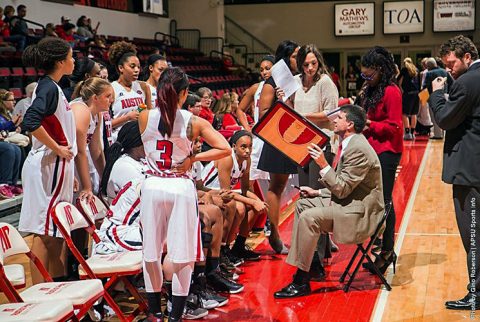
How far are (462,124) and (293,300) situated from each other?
1.56 m

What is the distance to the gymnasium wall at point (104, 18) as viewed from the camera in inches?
561

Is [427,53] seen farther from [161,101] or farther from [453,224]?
[161,101]

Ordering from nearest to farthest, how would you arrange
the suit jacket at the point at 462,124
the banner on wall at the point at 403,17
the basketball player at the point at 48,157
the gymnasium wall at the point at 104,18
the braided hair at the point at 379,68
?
the basketball player at the point at 48,157 < the suit jacket at the point at 462,124 < the braided hair at the point at 379,68 < the gymnasium wall at the point at 104,18 < the banner on wall at the point at 403,17

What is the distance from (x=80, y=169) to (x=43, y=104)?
0.65 meters

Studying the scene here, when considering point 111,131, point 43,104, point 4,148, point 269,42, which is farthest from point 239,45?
point 43,104

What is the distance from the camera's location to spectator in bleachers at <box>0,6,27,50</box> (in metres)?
11.6

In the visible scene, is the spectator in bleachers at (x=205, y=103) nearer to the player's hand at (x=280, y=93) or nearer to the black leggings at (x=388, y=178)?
the player's hand at (x=280, y=93)

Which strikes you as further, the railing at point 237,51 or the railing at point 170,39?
the railing at point 237,51

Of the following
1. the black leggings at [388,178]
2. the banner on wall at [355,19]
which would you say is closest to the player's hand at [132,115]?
the black leggings at [388,178]

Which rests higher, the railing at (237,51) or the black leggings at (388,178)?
the railing at (237,51)

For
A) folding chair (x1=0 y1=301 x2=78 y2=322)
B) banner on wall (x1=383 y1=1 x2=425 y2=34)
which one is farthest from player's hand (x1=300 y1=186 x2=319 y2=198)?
banner on wall (x1=383 y1=1 x2=425 y2=34)

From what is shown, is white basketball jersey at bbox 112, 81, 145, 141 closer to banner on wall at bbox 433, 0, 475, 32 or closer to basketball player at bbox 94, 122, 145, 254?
basketball player at bbox 94, 122, 145, 254

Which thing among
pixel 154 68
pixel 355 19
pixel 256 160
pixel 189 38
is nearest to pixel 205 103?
Answer: pixel 256 160

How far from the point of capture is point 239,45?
2259cm
